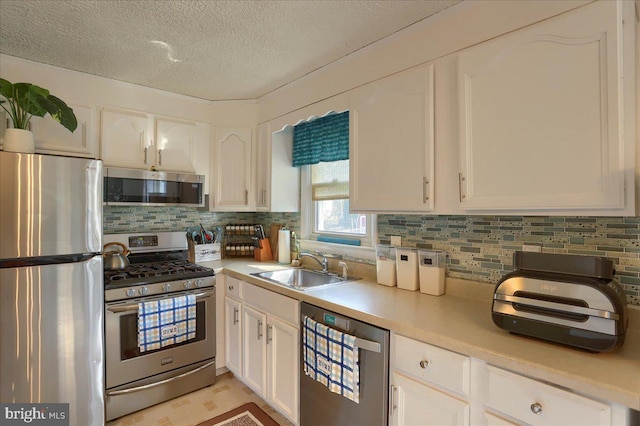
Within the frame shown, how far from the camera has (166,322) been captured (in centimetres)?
215

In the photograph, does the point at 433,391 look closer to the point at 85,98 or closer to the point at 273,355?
the point at 273,355

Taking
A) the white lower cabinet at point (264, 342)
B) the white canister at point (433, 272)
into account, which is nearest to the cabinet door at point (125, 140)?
the white lower cabinet at point (264, 342)

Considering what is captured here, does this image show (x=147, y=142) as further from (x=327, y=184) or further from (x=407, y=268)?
(x=407, y=268)

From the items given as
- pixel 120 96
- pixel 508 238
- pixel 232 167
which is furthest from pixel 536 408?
pixel 120 96

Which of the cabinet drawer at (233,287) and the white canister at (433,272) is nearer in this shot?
the white canister at (433,272)

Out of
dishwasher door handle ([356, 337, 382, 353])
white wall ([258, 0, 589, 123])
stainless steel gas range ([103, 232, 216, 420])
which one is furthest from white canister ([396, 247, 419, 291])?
stainless steel gas range ([103, 232, 216, 420])

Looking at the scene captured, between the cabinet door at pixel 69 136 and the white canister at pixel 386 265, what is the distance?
2074 mm

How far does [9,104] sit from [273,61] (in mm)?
1619

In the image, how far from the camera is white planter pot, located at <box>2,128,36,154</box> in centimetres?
167

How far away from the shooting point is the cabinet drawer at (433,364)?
1161mm

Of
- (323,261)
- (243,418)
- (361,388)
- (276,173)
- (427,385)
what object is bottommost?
(243,418)

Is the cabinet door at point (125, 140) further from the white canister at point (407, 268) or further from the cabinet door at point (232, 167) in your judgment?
the white canister at point (407, 268)

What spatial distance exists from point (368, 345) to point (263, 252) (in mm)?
1697

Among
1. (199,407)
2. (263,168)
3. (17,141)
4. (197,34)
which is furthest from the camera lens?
(263,168)
